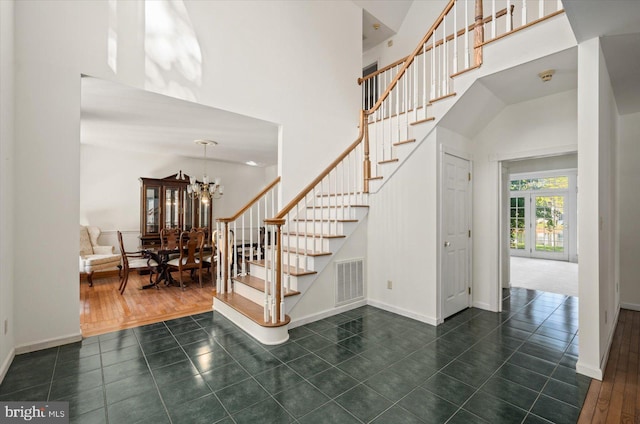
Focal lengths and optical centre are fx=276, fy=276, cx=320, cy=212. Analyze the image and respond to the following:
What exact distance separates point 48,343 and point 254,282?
2016 millimetres

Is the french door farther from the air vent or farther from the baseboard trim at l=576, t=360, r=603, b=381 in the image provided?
the baseboard trim at l=576, t=360, r=603, b=381

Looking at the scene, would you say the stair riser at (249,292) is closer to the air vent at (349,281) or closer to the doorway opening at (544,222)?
the air vent at (349,281)

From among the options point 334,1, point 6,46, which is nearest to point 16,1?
point 6,46

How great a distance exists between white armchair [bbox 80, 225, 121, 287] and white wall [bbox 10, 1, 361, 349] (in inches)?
91.9

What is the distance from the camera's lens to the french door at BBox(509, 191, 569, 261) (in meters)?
7.88

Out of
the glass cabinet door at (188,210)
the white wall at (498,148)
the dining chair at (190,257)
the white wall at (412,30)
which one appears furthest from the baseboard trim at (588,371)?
the glass cabinet door at (188,210)

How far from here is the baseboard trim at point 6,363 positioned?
2.14 meters

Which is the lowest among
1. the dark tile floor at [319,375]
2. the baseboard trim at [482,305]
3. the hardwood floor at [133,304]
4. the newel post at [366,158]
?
the hardwood floor at [133,304]

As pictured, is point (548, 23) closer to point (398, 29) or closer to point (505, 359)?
point (505, 359)

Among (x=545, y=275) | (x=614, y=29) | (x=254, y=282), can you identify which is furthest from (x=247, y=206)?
(x=545, y=275)

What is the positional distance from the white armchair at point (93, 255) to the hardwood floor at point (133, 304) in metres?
0.31

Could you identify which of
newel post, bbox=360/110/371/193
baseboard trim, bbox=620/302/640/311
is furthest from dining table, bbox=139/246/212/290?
baseboard trim, bbox=620/302/640/311

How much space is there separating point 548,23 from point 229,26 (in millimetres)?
3501

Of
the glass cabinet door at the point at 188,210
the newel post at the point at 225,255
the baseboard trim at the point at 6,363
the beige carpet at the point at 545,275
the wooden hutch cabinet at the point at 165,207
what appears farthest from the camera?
the glass cabinet door at the point at 188,210
